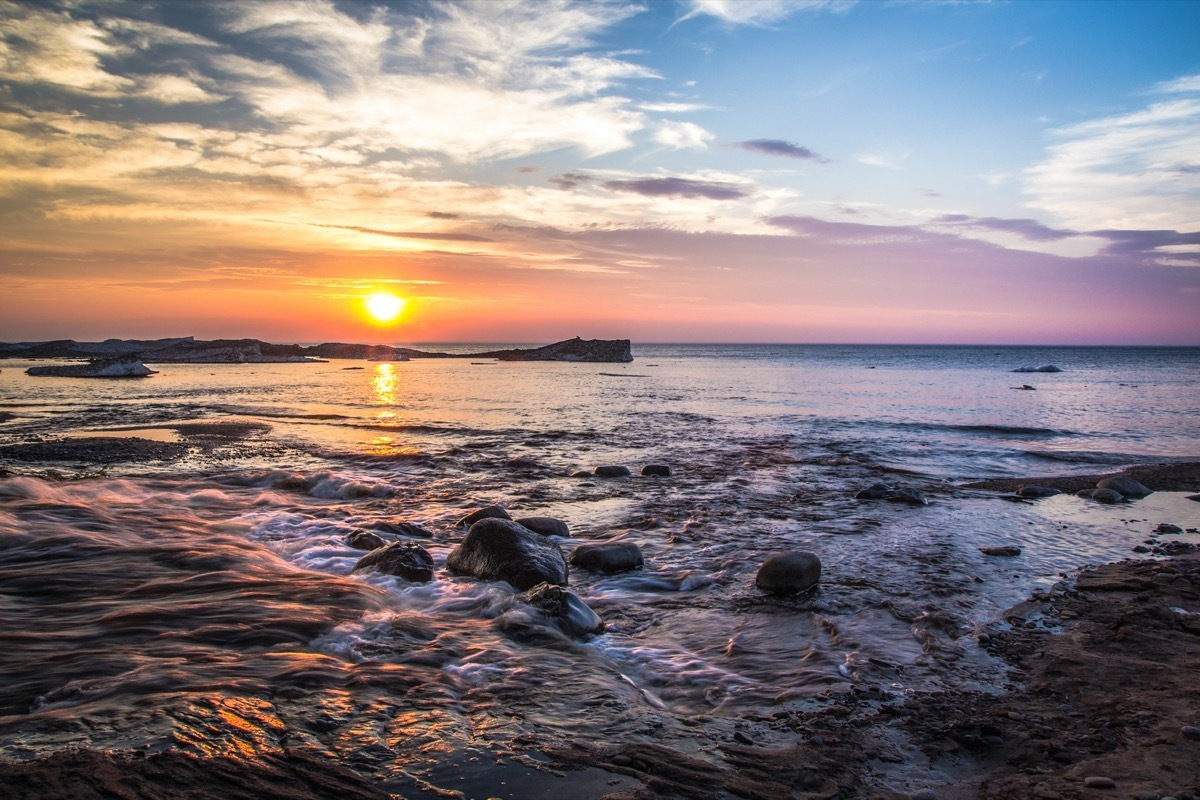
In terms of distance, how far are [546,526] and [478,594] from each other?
9.57 feet

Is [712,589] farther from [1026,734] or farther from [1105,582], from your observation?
[1105,582]

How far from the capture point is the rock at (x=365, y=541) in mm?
9695

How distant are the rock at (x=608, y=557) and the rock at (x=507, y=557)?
39cm

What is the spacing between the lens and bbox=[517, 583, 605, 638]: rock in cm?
679

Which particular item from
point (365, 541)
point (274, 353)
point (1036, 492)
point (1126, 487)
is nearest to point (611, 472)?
point (365, 541)

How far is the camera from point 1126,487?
46.1 ft

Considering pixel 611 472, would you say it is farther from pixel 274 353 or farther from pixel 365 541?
pixel 274 353

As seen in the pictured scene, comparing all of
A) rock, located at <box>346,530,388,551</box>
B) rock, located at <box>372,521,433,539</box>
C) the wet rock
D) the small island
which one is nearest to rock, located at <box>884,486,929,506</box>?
the wet rock

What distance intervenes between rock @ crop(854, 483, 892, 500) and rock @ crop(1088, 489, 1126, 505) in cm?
420

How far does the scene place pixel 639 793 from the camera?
3965mm

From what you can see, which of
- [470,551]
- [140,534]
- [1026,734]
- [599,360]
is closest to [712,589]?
[470,551]

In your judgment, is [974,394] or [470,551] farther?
[974,394]

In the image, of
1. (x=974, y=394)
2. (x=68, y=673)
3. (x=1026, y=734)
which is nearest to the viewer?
(x=1026, y=734)

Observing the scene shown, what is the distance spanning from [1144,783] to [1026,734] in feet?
2.54
